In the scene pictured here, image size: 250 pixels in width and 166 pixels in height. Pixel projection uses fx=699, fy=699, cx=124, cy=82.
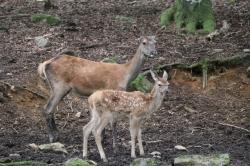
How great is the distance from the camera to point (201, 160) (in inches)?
358

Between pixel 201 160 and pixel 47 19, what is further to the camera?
pixel 47 19

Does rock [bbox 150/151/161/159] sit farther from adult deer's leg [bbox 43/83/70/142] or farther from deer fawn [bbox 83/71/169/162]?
adult deer's leg [bbox 43/83/70/142]

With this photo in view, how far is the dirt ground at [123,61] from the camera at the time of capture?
1078 cm

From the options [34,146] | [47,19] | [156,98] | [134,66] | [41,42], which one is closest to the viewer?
[156,98]

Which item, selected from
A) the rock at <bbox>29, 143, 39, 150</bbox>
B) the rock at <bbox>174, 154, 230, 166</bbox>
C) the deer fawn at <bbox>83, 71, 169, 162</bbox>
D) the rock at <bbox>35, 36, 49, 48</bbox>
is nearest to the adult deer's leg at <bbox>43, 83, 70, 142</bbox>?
the rock at <bbox>29, 143, 39, 150</bbox>

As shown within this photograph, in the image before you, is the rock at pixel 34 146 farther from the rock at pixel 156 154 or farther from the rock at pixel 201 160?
the rock at pixel 201 160

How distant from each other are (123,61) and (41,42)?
7.28 ft

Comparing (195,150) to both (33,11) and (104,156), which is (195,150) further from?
(33,11)

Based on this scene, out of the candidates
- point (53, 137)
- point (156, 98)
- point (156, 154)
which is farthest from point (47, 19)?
point (156, 154)

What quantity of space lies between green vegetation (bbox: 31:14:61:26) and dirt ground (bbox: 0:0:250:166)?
0.78 ft

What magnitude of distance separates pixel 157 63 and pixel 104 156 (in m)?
4.81

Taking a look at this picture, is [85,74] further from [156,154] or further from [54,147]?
[156,154]

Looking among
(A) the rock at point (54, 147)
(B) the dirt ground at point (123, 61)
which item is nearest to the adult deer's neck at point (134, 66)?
(B) the dirt ground at point (123, 61)

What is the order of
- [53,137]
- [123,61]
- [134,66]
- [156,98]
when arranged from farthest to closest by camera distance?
[123,61] → [134,66] → [53,137] → [156,98]
